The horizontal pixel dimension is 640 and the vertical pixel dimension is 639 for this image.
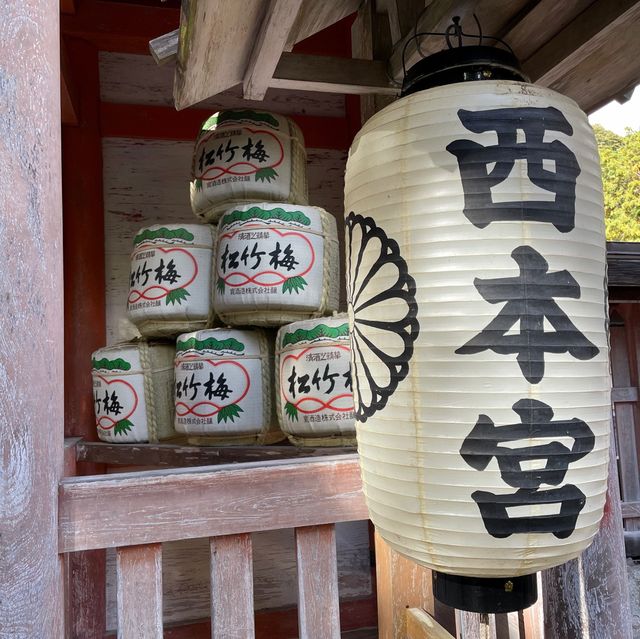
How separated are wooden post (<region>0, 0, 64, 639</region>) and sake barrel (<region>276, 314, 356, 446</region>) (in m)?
0.91

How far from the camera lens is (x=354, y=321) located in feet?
3.65

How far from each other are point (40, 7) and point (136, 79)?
7.11 feet

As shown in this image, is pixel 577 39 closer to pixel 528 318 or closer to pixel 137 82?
pixel 528 318

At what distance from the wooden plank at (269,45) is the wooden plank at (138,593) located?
4.70 ft

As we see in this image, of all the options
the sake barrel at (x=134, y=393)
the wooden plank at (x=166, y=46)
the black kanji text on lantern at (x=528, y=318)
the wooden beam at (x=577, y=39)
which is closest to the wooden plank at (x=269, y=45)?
the wooden plank at (x=166, y=46)

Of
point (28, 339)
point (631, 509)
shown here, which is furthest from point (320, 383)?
point (631, 509)

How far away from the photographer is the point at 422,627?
1500 millimetres

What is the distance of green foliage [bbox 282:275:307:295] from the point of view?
2080 millimetres

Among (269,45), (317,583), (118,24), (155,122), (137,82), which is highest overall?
(118,24)

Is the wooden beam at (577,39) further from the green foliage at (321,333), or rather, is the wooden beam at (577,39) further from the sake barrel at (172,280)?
the sake barrel at (172,280)

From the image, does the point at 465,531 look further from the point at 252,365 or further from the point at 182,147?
the point at 182,147

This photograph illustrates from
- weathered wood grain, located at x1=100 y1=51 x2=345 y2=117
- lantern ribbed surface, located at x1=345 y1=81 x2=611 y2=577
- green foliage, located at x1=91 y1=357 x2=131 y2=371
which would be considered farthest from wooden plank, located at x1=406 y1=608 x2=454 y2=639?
weathered wood grain, located at x1=100 y1=51 x2=345 y2=117

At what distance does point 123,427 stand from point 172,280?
684mm

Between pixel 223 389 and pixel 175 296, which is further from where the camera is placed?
pixel 175 296
